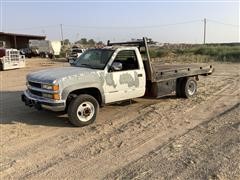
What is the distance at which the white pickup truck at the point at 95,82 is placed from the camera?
7.09m

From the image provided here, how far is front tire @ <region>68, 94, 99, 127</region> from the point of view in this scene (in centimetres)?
713

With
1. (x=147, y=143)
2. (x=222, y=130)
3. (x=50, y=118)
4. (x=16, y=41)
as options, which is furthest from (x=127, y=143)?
(x=16, y=41)

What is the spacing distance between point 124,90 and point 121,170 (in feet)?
11.8

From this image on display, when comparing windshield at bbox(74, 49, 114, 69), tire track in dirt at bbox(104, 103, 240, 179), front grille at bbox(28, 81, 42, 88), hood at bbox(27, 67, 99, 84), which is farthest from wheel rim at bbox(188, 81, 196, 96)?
front grille at bbox(28, 81, 42, 88)

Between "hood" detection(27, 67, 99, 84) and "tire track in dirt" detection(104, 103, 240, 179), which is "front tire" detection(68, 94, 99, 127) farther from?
"tire track in dirt" detection(104, 103, 240, 179)

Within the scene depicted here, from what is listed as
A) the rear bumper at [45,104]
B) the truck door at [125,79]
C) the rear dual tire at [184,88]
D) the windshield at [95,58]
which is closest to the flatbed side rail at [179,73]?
the rear dual tire at [184,88]

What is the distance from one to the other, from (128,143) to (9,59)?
69.5ft

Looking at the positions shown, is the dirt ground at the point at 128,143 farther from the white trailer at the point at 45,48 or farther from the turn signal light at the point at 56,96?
the white trailer at the point at 45,48

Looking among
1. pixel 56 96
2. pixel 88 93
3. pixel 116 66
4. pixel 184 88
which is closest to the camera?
pixel 56 96

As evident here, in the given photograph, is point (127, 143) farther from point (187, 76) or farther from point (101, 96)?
point (187, 76)

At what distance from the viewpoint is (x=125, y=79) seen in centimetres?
819

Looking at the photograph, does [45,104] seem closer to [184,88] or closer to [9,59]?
[184,88]

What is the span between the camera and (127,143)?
6082mm

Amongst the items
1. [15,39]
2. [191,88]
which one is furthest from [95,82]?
[15,39]
